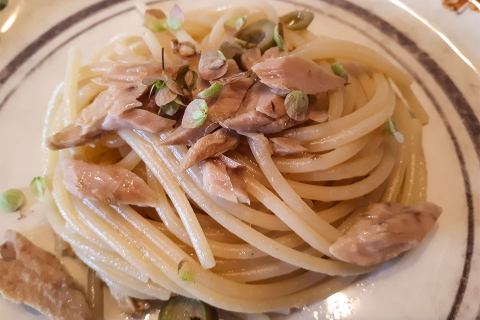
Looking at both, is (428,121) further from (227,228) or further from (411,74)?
(227,228)

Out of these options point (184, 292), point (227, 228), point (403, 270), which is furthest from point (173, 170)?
point (403, 270)

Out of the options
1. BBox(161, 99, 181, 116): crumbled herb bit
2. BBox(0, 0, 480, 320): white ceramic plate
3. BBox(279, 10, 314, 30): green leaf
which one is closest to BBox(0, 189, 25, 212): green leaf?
BBox(0, 0, 480, 320): white ceramic plate

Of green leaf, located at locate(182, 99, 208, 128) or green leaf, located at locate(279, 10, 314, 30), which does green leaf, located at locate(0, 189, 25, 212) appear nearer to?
green leaf, located at locate(182, 99, 208, 128)

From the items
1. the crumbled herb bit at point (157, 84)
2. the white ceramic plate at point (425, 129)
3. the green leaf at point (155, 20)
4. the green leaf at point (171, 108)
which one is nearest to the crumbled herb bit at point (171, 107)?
the green leaf at point (171, 108)

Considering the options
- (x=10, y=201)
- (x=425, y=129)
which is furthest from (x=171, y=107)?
(x=425, y=129)

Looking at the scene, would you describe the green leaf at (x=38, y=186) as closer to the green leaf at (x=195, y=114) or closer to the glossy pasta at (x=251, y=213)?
the glossy pasta at (x=251, y=213)

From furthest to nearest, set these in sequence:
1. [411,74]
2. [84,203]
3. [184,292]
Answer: [411,74] → [84,203] → [184,292]

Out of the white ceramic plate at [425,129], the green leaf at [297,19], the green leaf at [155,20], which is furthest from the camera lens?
the green leaf at [297,19]

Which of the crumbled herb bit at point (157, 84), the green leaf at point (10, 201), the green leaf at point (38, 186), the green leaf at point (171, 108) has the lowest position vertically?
the green leaf at point (10, 201)

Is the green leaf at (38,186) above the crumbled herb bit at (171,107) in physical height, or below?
below
